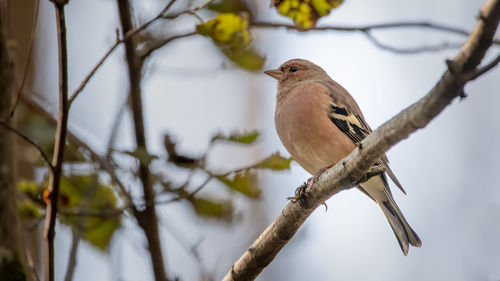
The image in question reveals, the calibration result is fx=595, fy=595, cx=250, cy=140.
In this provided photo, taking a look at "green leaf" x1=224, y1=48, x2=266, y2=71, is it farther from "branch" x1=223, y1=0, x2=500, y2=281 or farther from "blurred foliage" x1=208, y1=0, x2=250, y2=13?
"branch" x1=223, y1=0, x2=500, y2=281

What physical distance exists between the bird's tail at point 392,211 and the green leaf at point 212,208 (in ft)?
3.92

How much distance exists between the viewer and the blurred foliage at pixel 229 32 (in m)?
4.09

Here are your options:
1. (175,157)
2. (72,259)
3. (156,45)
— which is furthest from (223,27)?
(72,259)

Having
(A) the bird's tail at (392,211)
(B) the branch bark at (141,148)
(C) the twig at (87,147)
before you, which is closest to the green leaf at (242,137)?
(B) the branch bark at (141,148)

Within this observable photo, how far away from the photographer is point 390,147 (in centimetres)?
274

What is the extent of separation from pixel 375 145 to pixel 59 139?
168 cm

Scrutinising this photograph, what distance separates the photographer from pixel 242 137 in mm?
4309

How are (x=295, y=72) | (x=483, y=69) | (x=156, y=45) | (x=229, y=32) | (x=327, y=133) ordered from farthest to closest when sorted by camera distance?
1. (x=295, y=72)
2. (x=327, y=133)
3. (x=156, y=45)
4. (x=229, y=32)
5. (x=483, y=69)

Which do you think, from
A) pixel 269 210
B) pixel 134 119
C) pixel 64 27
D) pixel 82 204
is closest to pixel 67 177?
pixel 82 204

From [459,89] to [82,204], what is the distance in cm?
357

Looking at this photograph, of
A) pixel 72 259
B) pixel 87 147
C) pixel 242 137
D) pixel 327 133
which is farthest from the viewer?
pixel 327 133

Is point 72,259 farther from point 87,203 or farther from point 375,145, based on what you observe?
point 375,145

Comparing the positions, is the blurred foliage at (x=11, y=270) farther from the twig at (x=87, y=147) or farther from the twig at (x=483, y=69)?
the twig at (x=483, y=69)

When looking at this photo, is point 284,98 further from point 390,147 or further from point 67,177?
point 390,147
